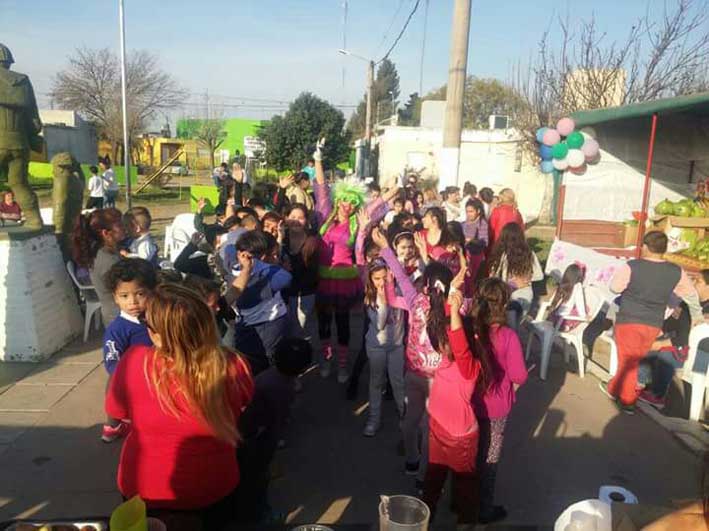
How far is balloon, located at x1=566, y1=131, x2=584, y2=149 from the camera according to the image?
41.8 feet

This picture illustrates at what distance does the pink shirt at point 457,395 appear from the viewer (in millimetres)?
2906

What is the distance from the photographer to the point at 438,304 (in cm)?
344

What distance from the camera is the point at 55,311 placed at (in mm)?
6172

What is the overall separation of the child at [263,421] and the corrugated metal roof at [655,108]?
704 centimetres

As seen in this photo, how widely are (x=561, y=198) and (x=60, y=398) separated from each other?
10166 millimetres

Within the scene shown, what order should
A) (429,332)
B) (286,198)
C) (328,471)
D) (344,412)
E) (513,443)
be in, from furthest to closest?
(286,198), (344,412), (513,443), (328,471), (429,332)

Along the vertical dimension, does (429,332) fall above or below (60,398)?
above

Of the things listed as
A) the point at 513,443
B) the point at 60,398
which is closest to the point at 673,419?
the point at 513,443

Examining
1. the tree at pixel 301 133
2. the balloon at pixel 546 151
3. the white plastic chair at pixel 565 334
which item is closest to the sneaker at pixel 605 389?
the white plastic chair at pixel 565 334

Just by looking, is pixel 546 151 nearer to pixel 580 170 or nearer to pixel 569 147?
pixel 569 147

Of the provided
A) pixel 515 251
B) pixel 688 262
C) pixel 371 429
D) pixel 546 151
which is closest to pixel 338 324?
pixel 371 429

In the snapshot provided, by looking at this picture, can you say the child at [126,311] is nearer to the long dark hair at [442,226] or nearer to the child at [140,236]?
the child at [140,236]

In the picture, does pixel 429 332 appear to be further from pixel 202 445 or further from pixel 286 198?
pixel 286 198

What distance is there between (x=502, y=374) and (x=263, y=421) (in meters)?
1.35
